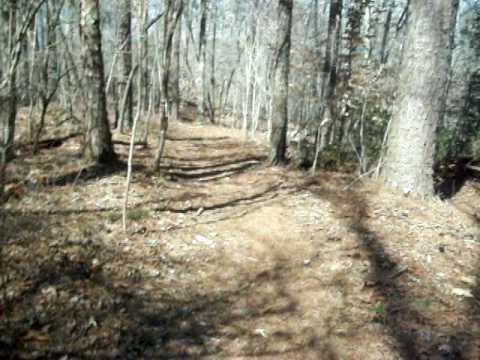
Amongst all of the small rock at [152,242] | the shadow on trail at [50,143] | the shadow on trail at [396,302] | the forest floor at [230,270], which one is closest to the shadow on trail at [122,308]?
the forest floor at [230,270]

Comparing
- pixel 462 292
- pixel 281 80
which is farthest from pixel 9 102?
pixel 462 292

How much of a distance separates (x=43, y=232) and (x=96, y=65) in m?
2.85

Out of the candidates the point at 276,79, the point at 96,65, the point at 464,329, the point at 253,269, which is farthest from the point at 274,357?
the point at 276,79

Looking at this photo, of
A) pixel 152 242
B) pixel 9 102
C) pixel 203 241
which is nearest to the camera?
pixel 9 102

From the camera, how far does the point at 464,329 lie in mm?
3387

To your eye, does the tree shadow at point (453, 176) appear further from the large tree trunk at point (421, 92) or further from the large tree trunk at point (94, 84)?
the large tree trunk at point (94, 84)

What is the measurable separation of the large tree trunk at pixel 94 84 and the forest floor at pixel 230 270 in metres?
0.42

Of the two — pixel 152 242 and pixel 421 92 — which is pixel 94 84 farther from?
pixel 421 92

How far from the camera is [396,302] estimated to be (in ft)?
12.4

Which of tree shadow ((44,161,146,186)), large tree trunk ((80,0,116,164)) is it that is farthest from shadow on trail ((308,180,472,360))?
large tree trunk ((80,0,116,164))

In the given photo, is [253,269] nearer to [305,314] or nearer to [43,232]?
[305,314]

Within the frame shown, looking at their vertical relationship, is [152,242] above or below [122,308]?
above

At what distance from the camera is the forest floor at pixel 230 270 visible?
3283 mm

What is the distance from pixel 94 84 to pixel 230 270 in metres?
3.61
